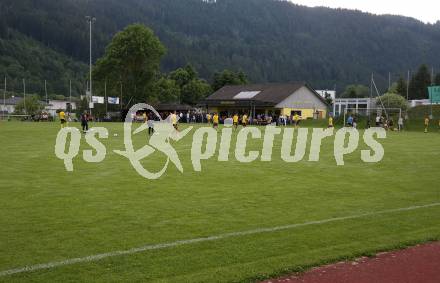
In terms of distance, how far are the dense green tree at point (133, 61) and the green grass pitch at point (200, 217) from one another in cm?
6085

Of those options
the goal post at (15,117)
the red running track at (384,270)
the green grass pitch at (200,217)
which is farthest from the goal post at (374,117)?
the goal post at (15,117)

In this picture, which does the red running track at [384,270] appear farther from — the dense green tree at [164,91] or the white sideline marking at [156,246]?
the dense green tree at [164,91]

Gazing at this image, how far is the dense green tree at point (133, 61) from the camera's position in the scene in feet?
240

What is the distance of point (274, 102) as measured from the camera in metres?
63.8

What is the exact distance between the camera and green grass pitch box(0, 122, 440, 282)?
5.77 metres

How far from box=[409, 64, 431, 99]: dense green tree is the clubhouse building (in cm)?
3629

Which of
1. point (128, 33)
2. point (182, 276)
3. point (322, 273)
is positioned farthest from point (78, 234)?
point (128, 33)

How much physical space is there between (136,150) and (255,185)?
9.38m

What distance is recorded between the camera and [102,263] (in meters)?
A: 5.79

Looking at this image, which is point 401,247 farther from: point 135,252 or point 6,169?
point 6,169

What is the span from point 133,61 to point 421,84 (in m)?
59.2

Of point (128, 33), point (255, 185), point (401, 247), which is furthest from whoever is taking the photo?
point (128, 33)

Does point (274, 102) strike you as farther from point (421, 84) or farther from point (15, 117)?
point (421, 84)

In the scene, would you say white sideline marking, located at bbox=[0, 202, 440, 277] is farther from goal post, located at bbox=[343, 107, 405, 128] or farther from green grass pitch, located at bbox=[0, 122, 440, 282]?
goal post, located at bbox=[343, 107, 405, 128]
